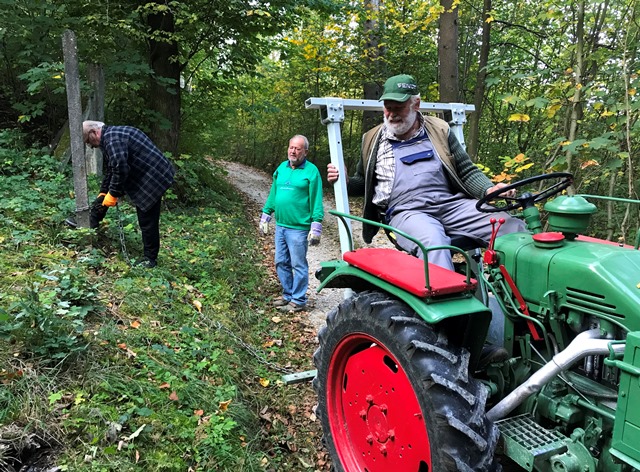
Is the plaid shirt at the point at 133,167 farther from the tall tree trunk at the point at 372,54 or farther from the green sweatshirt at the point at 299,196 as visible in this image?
the tall tree trunk at the point at 372,54

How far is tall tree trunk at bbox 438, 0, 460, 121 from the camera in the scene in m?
7.26

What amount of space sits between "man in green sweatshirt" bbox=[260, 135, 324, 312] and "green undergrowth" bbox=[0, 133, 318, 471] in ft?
1.78

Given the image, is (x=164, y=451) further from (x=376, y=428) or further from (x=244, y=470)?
(x=376, y=428)

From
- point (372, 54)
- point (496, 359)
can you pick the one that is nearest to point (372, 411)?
point (496, 359)

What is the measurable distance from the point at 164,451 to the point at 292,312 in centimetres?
298

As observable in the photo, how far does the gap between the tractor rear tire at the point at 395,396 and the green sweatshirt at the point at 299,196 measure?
2.69 metres

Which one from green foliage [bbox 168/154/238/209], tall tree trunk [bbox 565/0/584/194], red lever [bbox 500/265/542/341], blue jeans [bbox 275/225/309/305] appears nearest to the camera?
red lever [bbox 500/265/542/341]

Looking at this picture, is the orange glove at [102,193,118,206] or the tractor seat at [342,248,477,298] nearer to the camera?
the tractor seat at [342,248,477,298]

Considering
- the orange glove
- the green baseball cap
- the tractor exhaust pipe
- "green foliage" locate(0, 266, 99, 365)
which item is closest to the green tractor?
the tractor exhaust pipe

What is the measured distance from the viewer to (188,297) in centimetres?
470

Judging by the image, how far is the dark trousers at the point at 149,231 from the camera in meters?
5.13

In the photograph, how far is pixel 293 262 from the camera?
17.6ft

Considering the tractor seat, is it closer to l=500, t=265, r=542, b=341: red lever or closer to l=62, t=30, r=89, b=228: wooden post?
l=500, t=265, r=542, b=341: red lever

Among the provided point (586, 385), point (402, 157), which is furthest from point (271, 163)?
point (586, 385)
